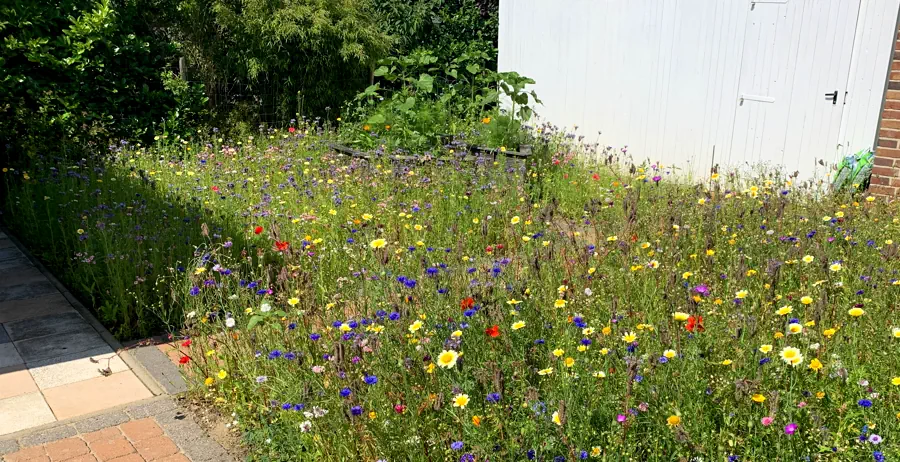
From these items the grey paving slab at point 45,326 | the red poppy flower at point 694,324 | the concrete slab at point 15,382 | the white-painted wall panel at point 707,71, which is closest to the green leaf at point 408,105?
the white-painted wall panel at point 707,71

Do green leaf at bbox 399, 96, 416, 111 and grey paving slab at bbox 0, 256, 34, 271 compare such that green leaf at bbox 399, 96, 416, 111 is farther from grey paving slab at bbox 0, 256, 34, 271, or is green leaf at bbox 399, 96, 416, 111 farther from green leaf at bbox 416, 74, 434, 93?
grey paving slab at bbox 0, 256, 34, 271

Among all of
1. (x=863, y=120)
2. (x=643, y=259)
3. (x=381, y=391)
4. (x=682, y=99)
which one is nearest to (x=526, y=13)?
(x=682, y=99)

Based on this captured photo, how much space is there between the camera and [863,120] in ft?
21.7

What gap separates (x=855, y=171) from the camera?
6.47m

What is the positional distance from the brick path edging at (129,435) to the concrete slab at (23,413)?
70 millimetres

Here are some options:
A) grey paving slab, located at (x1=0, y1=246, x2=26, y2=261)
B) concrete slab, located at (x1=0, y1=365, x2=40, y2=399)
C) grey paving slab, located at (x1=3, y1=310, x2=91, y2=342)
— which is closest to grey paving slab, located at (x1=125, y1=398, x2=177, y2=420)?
concrete slab, located at (x1=0, y1=365, x2=40, y2=399)

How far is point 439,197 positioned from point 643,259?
6.49 ft

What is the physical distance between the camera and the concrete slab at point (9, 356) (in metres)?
4.07

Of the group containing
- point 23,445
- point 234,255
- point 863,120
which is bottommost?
point 23,445

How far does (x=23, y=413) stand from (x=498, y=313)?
2.35m

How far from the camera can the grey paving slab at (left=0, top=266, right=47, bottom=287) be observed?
5.22 meters

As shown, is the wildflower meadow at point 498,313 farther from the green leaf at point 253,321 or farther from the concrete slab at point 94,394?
the concrete slab at point 94,394

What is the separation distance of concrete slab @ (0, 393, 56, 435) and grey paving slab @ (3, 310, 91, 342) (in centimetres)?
78

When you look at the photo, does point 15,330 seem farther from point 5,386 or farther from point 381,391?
point 381,391
